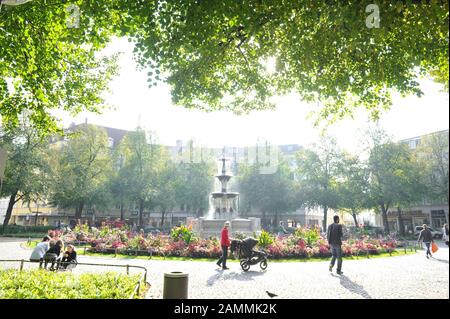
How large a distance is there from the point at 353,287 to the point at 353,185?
37.5m

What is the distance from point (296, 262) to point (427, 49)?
977 centimetres

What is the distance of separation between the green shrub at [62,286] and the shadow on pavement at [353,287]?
5723 millimetres

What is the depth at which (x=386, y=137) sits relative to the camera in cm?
4416

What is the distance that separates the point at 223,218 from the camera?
1033 inches

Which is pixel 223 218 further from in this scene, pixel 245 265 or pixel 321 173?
pixel 321 173

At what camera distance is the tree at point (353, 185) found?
4378 cm

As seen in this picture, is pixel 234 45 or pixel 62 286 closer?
pixel 62 286

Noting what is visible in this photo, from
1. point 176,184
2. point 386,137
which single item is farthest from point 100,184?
point 386,137

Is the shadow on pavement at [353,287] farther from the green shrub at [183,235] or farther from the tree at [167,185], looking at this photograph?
the tree at [167,185]

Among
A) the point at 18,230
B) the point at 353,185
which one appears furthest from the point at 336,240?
the point at 353,185

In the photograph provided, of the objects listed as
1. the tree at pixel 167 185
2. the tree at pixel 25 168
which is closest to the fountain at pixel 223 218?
the tree at pixel 25 168

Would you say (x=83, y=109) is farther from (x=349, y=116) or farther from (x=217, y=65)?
(x=349, y=116)

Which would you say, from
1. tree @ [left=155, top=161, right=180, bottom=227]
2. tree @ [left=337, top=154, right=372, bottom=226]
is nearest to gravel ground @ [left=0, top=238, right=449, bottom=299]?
tree @ [left=337, top=154, right=372, bottom=226]

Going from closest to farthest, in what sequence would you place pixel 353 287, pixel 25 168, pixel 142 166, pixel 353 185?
pixel 353 287 < pixel 25 168 < pixel 353 185 < pixel 142 166
